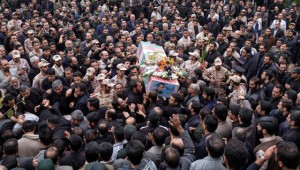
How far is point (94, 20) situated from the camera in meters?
13.3

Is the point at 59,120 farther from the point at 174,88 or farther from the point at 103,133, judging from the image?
the point at 174,88

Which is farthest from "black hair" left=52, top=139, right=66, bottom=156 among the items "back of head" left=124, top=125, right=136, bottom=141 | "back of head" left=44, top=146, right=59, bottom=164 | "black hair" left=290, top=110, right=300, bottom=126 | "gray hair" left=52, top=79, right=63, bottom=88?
"black hair" left=290, top=110, right=300, bottom=126

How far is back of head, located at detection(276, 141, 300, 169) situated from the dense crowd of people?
0.03 feet

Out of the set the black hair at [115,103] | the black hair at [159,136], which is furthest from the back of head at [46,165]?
the black hair at [115,103]

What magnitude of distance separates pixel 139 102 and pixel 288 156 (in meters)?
3.90

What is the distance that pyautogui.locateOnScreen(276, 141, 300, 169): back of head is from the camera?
3.76m

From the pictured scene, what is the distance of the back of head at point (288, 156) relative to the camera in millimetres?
3758

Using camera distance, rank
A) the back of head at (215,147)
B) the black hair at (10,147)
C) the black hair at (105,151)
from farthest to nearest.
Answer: the black hair at (10,147)
the black hair at (105,151)
the back of head at (215,147)

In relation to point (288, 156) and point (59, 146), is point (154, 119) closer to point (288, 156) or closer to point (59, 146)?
point (59, 146)

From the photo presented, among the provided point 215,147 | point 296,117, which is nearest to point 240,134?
point 296,117

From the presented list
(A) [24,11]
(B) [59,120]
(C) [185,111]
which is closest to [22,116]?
(B) [59,120]

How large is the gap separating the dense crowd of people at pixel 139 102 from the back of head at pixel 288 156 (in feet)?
0.03

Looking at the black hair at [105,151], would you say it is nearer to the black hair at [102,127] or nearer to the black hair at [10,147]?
the black hair at [102,127]

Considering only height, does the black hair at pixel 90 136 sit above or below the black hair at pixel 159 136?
below
